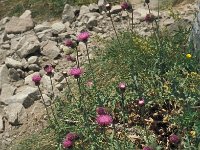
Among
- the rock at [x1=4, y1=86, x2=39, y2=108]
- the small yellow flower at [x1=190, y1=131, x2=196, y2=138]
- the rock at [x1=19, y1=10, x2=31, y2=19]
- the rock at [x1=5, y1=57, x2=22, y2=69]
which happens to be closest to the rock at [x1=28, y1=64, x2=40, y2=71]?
the rock at [x1=5, y1=57, x2=22, y2=69]

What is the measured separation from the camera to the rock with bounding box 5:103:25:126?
532 cm

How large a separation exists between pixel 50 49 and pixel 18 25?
1.26 meters

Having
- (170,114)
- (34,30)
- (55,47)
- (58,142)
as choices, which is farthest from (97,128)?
(34,30)

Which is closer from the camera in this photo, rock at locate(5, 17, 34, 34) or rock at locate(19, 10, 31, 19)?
rock at locate(5, 17, 34, 34)

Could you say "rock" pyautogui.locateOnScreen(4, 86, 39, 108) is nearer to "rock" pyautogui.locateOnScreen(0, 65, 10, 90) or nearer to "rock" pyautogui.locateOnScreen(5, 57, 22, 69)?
"rock" pyautogui.locateOnScreen(0, 65, 10, 90)

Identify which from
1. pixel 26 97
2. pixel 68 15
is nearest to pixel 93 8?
pixel 68 15

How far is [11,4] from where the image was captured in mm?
8680

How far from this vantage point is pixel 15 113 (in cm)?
536

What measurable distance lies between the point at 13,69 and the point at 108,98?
73.8 inches

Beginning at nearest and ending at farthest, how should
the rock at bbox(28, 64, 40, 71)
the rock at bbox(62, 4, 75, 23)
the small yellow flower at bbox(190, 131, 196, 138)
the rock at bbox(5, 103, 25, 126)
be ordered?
the small yellow flower at bbox(190, 131, 196, 138) < the rock at bbox(5, 103, 25, 126) < the rock at bbox(28, 64, 40, 71) < the rock at bbox(62, 4, 75, 23)

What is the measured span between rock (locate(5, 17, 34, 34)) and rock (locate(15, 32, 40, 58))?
0.31 m

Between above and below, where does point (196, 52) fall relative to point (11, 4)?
above

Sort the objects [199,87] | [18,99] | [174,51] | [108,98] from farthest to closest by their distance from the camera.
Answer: [18,99], [174,51], [108,98], [199,87]

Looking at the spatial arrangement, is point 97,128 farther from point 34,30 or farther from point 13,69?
point 34,30
